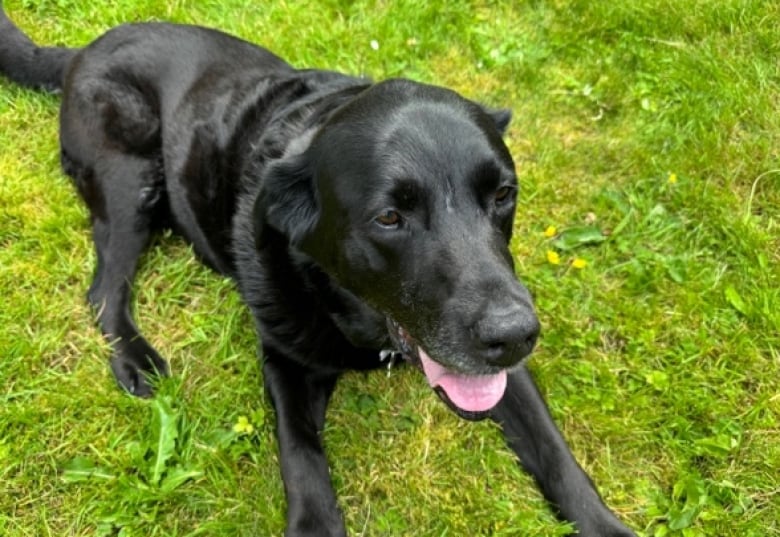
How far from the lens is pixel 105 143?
3295 millimetres

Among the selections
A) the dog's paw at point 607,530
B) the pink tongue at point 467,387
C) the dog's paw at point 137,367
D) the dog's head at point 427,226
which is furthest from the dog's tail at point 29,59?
the dog's paw at point 607,530

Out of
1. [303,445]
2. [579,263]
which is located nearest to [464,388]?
[303,445]

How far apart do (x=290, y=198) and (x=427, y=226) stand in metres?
0.56

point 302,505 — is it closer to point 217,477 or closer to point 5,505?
point 217,477

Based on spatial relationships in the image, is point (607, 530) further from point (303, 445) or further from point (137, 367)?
point (137, 367)

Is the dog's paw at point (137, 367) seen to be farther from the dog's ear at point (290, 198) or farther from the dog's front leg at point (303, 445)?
the dog's ear at point (290, 198)

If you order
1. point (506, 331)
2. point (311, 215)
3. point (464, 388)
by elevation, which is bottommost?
point (464, 388)

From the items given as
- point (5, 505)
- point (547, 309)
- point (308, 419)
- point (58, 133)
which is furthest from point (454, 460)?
point (58, 133)

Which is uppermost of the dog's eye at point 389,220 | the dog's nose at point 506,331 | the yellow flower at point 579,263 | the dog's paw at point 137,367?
the dog's eye at point 389,220

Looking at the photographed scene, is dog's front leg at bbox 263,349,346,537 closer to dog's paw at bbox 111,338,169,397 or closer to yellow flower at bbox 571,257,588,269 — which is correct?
dog's paw at bbox 111,338,169,397

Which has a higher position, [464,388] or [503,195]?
[503,195]

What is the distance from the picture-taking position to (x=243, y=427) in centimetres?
276

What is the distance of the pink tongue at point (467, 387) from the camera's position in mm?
2307

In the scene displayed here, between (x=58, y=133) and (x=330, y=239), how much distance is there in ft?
6.57
